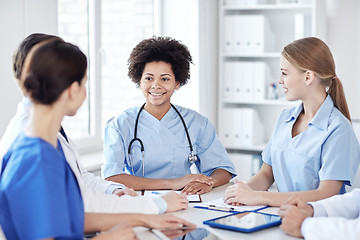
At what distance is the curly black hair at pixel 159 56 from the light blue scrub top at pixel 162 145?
18 cm

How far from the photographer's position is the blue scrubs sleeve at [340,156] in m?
A: 1.91

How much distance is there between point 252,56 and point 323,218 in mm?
2848

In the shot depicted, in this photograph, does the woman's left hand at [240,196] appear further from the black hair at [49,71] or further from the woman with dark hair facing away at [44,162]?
the black hair at [49,71]

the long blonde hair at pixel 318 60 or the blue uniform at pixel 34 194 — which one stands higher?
the long blonde hair at pixel 318 60

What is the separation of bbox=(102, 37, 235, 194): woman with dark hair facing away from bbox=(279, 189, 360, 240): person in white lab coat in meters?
0.60

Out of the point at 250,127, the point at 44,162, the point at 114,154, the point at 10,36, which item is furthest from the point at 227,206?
the point at 250,127

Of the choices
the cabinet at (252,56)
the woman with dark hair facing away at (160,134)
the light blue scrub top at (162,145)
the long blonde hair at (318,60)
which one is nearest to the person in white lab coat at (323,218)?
the long blonde hair at (318,60)

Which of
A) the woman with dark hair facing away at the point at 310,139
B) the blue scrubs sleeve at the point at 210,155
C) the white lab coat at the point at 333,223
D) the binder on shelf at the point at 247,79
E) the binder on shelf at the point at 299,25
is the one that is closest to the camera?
the white lab coat at the point at 333,223

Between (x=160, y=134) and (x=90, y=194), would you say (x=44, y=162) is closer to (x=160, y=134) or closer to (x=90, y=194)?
(x=90, y=194)

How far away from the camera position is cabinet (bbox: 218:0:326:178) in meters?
4.08

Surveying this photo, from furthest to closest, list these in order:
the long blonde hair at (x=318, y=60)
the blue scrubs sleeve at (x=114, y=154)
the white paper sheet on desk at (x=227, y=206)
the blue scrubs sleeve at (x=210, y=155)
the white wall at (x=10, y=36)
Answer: the white wall at (x=10, y=36)
the blue scrubs sleeve at (x=210, y=155)
the blue scrubs sleeve at (x=114, y=154)
the long blonde hair at (x=318, y=60)
the white paper sheet on desk at (x=227, y=206)

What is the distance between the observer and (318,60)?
203cm

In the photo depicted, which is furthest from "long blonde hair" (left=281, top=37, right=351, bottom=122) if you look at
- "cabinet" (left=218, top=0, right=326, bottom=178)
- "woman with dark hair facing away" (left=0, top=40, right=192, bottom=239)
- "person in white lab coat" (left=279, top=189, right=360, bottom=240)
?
"cabinet" (left=218, top=0, right=326, bottom=178)

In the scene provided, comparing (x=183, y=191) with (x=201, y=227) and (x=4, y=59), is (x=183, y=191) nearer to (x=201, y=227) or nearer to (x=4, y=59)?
(x=201, y=227)
